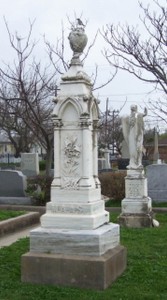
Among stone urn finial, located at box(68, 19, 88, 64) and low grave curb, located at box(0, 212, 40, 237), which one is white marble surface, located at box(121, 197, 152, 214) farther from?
stone urn finial, located at box(68, 19, 88, 64)

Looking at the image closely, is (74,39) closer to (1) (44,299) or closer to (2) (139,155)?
(1) (44,299)

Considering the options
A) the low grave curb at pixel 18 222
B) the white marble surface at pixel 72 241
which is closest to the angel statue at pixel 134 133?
the low grave curb at pixel 18 222

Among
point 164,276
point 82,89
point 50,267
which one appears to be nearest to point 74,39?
point 82,89

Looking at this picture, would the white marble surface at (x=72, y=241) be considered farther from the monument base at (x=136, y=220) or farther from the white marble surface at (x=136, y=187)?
the white marble surface at (x=136, y=187)

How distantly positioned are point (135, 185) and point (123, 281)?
18.2ft

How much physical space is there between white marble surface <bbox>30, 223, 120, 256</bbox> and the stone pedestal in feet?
17.3

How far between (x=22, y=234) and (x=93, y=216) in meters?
5.19

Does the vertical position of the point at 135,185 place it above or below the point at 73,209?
above

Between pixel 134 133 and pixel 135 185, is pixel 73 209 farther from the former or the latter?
pixel 134 133

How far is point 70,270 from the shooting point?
19.5 feet

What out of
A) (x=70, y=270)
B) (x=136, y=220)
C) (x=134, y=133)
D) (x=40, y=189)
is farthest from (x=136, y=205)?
(x=70, y=270)

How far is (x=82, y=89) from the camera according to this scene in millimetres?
6398

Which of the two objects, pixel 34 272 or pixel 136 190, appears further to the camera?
pixel 136 190

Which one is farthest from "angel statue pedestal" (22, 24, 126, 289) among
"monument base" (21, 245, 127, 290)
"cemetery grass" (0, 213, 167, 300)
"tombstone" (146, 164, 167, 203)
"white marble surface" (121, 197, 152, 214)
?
"tombstone" (146, 164, 167, 203)
